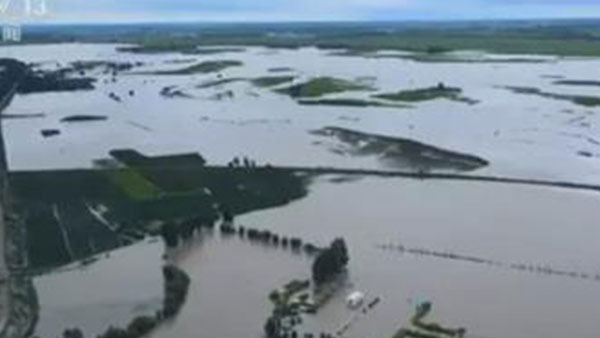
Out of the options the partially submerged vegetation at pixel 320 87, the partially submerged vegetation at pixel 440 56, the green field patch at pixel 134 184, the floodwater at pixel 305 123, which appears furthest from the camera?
the partially submerged vegetation at pixel 440 56

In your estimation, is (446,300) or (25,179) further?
(25,179)

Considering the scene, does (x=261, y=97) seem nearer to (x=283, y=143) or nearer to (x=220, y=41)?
(x=283, y=143)

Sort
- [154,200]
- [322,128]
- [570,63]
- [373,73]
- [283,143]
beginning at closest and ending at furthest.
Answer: [154,200] < [283,143] < [322,128] < [373,73] < [570,63]

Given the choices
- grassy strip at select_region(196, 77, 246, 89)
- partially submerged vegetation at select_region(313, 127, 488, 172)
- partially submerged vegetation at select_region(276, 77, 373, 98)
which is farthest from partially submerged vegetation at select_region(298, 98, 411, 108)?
grassy strip at select_region(196, 77, 246, 89)

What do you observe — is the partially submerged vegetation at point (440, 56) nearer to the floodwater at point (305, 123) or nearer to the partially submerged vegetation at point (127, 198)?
the floodwater at point (305, 123)

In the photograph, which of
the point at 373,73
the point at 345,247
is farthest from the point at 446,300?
the point at 373,73

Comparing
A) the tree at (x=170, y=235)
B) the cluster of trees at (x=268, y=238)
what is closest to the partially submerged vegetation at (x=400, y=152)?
the cluster of trees at (x=268, y=238)

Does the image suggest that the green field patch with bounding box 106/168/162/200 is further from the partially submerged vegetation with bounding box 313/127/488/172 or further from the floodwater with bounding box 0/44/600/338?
the partially submerged vegetation with bounding box 313/127/488/172

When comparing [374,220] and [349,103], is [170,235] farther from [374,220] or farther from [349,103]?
[349,103]
